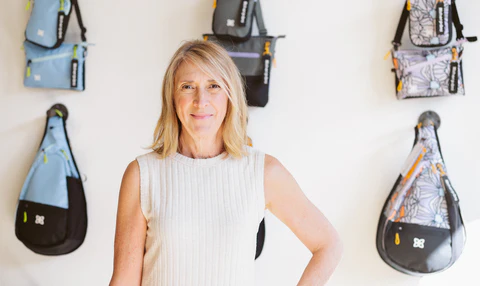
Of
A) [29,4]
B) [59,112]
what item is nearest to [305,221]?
[59,112]

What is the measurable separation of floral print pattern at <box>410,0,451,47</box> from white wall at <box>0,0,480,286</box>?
0.14m

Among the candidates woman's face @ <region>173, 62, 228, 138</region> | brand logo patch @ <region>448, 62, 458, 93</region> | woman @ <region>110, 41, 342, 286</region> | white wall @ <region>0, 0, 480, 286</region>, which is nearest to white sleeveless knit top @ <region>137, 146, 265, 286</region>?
woman @ <region>110, 41, 342, 286</region>

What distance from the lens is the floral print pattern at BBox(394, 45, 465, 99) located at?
2.16 metres

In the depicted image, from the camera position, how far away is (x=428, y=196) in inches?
85.4

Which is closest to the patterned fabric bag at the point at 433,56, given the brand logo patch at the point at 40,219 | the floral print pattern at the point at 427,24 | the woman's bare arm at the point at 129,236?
the floral print pattern at the point at 427,24

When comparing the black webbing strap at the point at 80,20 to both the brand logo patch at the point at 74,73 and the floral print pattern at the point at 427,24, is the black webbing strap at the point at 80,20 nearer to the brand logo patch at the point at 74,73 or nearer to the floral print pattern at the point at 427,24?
the brand logo patch at the point at 74,73

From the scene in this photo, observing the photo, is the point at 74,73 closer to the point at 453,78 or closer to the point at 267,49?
the point at 267,49

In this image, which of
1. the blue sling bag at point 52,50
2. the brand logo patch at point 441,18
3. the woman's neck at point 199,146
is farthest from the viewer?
the blue sling bag at point 52,50

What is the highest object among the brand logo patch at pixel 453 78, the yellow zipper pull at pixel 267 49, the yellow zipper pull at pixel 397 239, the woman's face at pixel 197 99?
the yellow zipper pull at pixel 267 49

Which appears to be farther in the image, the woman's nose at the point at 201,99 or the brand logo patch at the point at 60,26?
the brand logo patch at the point at 60,26

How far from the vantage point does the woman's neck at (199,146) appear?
1430mm

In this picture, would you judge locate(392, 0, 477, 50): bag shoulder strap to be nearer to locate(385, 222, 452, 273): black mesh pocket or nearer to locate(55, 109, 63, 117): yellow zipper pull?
locate(385, 222, 452, 273): black mesh pocket

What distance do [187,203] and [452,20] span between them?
1501 mm

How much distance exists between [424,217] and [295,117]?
725 mm
